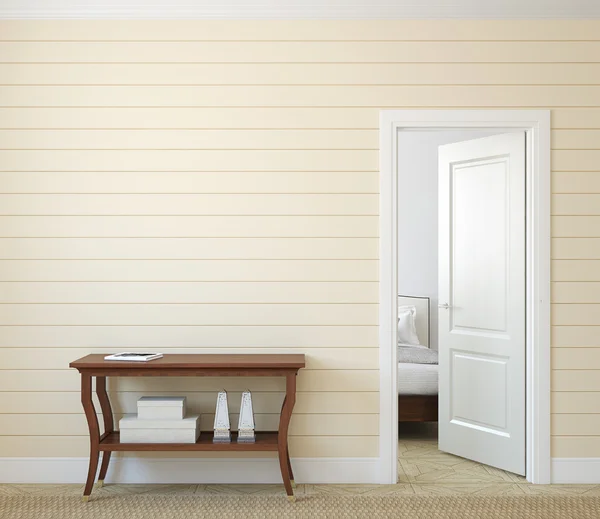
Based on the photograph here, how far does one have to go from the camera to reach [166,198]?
3633 mm

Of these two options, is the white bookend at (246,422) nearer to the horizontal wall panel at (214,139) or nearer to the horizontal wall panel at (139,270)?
the horizontal wall panel at (139,270)

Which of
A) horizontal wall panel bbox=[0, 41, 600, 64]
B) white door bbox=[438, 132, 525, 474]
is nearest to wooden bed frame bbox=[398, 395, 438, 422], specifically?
white door bbox=[438, 132, 525, 474]

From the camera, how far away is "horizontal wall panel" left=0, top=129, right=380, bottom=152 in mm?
3627

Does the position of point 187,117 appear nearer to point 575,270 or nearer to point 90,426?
point 90,426

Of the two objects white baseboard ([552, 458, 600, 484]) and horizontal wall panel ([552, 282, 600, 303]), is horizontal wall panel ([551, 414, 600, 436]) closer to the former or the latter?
white baseboard ([552, 458, 600, 484])

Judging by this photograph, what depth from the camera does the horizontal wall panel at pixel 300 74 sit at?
143 inches

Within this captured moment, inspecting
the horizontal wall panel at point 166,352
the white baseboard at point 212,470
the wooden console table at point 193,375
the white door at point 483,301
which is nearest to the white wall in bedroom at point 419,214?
the white door at point 483,301

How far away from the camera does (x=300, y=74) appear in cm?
363

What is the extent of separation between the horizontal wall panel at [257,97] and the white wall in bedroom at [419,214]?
2.69 m

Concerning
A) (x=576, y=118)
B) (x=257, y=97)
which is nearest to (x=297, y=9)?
(x=257, y=97)

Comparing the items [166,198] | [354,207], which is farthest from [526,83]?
[166,198]

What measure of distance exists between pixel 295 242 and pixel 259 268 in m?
0.26

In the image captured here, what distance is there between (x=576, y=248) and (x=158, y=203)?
98.1 inches

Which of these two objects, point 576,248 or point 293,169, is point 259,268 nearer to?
point 293,169
